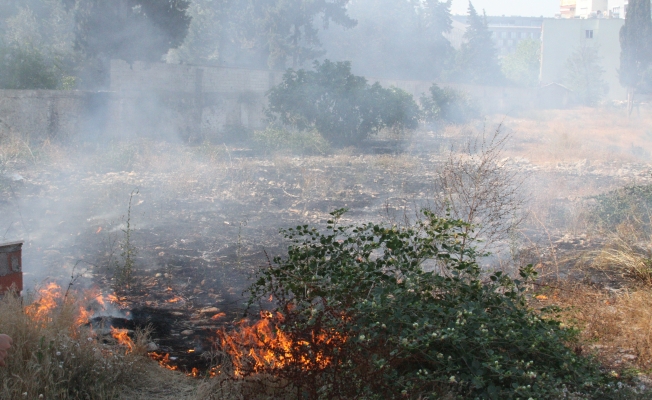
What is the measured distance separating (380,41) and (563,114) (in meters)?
12.9

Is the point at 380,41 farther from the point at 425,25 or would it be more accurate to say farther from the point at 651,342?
the point at 651,342

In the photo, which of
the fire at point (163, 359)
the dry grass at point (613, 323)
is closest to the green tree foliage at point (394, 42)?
the dry grass at point (613, 323)

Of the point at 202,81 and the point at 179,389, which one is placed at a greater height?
the point at 202,81

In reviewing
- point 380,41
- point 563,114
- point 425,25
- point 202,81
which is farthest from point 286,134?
point 425,25

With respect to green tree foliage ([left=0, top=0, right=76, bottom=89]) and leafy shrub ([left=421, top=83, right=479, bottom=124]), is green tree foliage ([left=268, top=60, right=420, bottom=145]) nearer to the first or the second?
leafy shrub ([left=421, top=83, right=479, bottom=124])

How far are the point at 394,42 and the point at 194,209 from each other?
31267 mm

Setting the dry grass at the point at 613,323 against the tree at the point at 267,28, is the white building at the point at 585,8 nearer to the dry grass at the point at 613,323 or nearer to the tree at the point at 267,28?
the tree at the point at 267,28

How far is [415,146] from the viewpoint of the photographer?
17.0 meters

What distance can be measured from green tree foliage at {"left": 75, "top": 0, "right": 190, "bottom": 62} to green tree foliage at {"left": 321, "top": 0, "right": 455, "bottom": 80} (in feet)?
62.6

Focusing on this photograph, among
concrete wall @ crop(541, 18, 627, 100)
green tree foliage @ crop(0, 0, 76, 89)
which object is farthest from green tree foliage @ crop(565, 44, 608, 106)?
green tree foliage @ crop(0, 0, 76, 89)

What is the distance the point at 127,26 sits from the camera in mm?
16625

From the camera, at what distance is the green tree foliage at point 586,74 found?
1486 inches

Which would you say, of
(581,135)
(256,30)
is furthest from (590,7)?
(256,30)

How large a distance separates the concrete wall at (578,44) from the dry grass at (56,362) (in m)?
43.0
